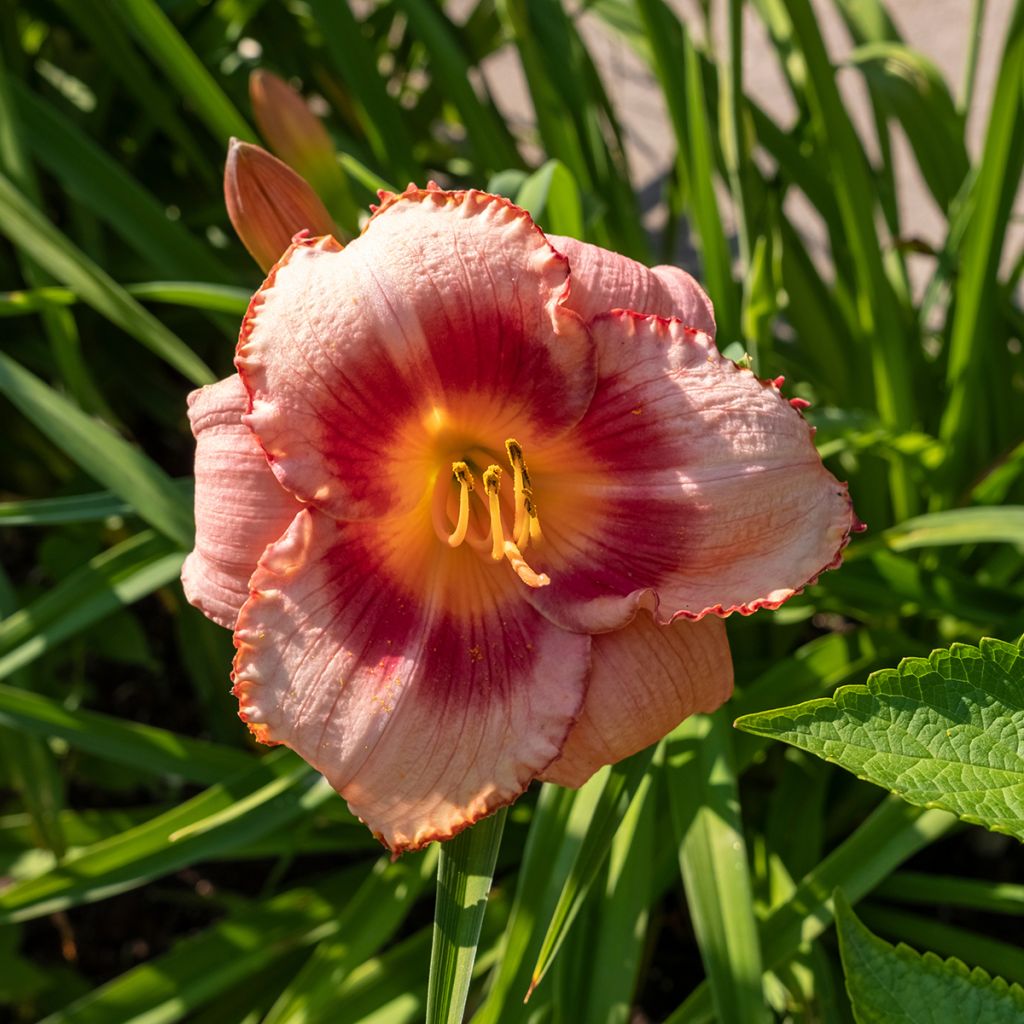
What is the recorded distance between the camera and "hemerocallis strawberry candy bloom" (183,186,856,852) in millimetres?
644

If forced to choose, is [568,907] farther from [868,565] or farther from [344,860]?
[344,860]

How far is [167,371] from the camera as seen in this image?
5.83 feet

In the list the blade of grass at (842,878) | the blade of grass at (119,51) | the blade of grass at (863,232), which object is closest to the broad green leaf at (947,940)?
the blade of grass at (842,878)

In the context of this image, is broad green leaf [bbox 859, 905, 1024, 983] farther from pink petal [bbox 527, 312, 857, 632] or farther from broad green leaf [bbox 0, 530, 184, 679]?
broad green leaf [bbox 0, 530, 184, 679]

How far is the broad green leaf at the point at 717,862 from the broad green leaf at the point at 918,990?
0.38 m

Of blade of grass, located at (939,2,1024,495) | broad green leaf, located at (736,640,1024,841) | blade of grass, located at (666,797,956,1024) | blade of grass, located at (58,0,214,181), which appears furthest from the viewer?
blade of grass, located at (58,0,214,181)

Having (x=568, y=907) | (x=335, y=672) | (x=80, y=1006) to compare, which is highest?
(x=335, y=672)

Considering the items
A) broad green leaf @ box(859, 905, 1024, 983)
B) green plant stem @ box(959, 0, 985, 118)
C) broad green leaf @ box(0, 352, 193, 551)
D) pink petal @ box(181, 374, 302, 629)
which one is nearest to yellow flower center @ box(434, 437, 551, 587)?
pink petal @ box(181, 374, 302, 629)

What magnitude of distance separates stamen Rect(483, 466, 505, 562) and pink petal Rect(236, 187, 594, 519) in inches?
2.7

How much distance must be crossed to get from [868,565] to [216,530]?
2.26 ft

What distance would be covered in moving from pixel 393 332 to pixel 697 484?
0.73 feet

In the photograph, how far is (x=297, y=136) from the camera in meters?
1.00

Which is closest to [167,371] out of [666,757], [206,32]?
[206,32]

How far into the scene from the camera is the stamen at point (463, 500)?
27.4 inches
